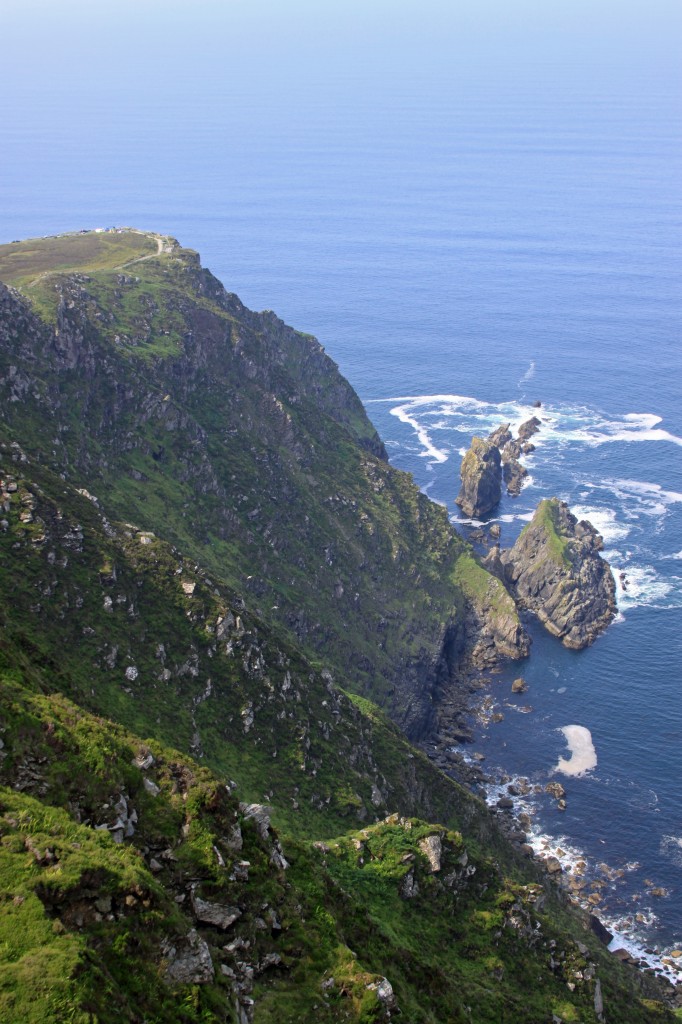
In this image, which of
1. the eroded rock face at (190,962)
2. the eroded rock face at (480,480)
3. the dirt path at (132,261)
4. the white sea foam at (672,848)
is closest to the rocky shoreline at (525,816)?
the white sea foam at (672,848)

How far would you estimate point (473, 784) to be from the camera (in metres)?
122

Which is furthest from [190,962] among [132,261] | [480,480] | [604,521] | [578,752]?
[604,521]

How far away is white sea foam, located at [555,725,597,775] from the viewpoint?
12538 centimetres

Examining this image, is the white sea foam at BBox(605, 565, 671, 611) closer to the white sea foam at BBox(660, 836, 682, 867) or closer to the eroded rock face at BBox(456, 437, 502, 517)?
the eroded rock face at BBox(456, 437, 502, 517)

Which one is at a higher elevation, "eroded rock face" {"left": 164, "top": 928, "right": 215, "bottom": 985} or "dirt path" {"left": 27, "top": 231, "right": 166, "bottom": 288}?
"dirt path" {"left": 27, "top": 231, "right": 166, "bottom": 288}

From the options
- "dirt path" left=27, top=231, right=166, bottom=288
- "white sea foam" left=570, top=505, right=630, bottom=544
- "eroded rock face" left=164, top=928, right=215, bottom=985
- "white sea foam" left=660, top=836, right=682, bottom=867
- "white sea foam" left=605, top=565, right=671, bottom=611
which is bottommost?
"white sea foam" left=660, top=836, right=682, bottom=867

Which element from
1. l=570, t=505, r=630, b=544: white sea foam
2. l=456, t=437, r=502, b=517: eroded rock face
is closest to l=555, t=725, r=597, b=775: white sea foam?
l=570, t=505, r=630, b=544: white sea foam

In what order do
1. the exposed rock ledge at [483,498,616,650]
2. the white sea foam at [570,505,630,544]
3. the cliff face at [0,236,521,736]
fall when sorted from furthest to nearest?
the white sea foam at [570,505,630,544] < the exposed rock ledge at [483,498,616,650] < the cliff face at [0,236,521,736]

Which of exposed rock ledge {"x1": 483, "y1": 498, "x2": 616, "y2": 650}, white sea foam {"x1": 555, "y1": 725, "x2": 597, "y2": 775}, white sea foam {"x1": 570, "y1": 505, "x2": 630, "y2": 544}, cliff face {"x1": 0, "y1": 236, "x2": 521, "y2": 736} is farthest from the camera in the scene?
white sea foam {"x1": 570, "y1": 505, "x2": 630, "y2": 544}

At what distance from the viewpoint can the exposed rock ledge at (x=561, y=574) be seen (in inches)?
6152

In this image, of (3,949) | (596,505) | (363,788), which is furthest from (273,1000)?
(596,505)

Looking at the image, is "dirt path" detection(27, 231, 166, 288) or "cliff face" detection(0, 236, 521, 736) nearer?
Answer: "cliff face" detection(0, 236, 521, 736)

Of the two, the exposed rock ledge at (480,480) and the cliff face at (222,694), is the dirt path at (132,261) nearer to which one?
the cliff face at (222,694)

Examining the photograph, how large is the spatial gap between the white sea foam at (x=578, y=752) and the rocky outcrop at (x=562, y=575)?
2209cm
